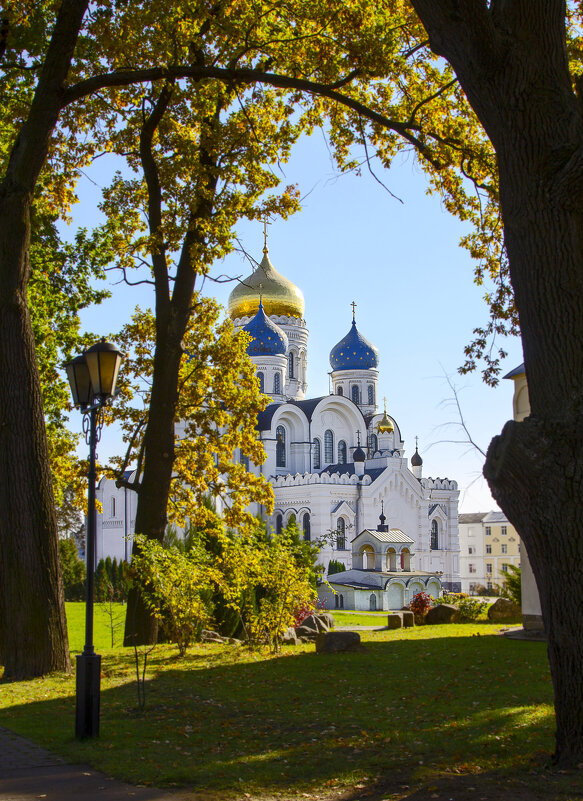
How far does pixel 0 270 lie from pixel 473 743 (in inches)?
285

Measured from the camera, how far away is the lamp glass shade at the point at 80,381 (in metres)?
7.88

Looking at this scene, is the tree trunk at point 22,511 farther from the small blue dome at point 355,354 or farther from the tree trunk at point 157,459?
the small blue dome at point 355,354

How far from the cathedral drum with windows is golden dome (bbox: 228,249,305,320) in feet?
0.20

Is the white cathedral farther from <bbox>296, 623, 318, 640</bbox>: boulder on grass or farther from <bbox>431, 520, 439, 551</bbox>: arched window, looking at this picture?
<bbox>296, 623, 318, 640</bbox>: boulder on grass

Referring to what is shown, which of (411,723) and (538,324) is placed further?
(411,723)

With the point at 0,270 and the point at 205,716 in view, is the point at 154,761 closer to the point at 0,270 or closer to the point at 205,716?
the point at 205,716

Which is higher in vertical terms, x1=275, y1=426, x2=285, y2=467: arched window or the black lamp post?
x1=275, y1=426, x2=285, y2=467: arched window

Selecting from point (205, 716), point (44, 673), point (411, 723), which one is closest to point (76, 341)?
point (44, 673)

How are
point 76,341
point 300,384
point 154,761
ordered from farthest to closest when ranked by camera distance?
1. point 300,384
2. point 76,341
3. point 154,761

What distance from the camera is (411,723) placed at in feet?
23.6

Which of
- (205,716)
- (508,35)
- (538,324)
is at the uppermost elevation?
(508,35)

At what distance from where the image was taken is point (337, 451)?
5356 cm

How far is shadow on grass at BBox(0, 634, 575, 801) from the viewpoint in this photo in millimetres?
5586

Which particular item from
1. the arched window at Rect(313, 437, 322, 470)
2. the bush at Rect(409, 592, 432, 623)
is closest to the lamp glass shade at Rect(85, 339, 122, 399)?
the bush at Rect(409, 592, 432, 623)
